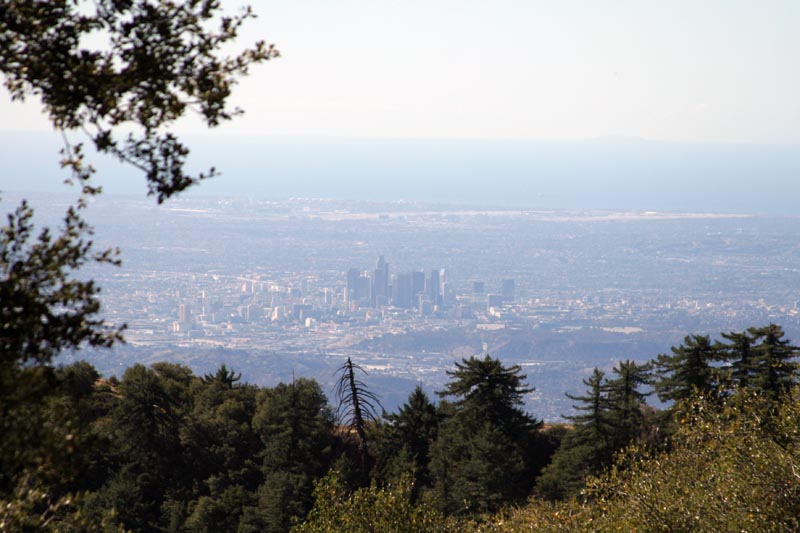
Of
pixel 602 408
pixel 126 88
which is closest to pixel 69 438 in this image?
pixel 126 88

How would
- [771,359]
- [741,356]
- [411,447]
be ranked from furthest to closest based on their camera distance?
[411,447], [741,356], [771,359]

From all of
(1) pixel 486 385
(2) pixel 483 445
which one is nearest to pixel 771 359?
(1) pixel 486 385

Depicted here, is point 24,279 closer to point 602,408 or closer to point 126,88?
point 126,88

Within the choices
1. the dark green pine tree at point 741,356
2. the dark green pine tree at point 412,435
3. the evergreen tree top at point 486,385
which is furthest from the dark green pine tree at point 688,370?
the dark green pine tree at point 412,435

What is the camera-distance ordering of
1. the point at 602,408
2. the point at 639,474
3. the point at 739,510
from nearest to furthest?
the point at 739,510 < the point at 639,474 < the point at 602,408

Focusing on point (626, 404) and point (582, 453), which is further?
point (626, 404)

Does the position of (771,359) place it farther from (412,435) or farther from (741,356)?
(412,435)

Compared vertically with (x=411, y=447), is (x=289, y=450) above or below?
above

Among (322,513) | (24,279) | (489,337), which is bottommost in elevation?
(489,337)

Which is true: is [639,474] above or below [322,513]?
above
